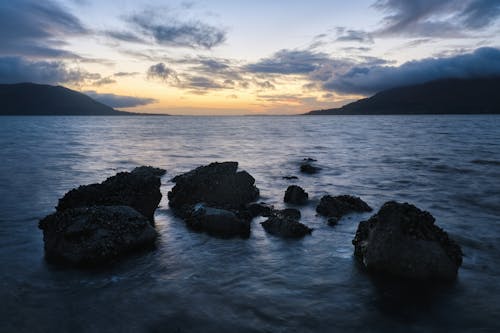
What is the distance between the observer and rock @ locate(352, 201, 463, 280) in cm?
802

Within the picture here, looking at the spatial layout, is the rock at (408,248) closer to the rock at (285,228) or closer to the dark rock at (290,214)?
the rock at (285,228)

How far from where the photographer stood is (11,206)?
584 inches

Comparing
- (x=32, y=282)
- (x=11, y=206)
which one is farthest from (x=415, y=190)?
(x=11, y=206)

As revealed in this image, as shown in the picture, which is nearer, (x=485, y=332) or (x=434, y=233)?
(x=485, y=332)

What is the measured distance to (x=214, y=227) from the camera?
37.5 feet

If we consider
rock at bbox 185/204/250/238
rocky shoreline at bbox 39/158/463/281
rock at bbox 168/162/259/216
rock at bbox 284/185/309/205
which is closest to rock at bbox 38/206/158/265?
rocky shoreline at bbox 39/158/463/281

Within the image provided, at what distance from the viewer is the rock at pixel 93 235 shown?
884 cm

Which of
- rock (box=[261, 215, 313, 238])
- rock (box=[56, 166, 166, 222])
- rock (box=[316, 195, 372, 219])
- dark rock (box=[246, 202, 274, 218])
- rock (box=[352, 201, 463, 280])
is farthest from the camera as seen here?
rock (box=[316, 195, 372, 219])

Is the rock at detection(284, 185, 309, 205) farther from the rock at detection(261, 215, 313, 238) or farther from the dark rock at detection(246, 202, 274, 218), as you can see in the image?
the rock at detection(261, 215, 313, 238)

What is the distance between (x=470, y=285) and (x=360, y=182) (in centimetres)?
1450

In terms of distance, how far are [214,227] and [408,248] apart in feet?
18.6

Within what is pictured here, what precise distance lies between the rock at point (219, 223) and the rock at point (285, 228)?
0.71 metres

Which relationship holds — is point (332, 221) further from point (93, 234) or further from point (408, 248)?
point (93, 234)

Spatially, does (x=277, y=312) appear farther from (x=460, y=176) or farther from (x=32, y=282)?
(x=460, y=176)
